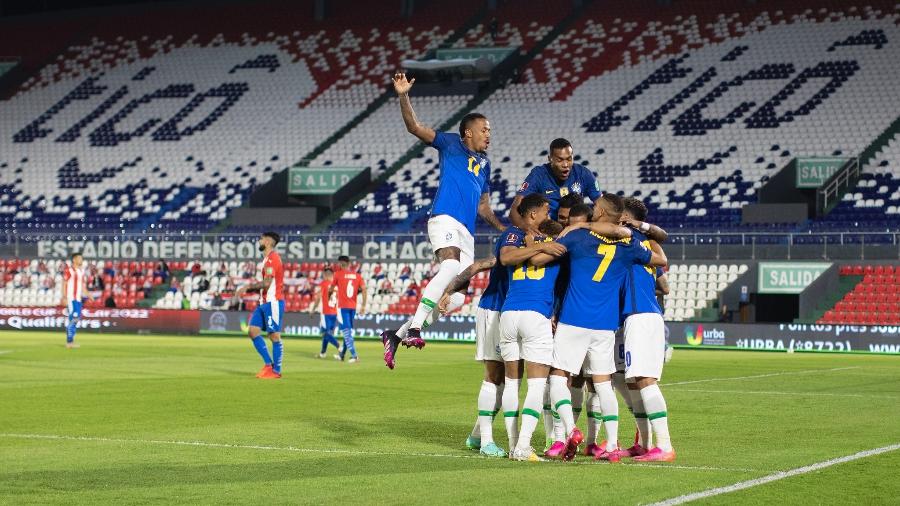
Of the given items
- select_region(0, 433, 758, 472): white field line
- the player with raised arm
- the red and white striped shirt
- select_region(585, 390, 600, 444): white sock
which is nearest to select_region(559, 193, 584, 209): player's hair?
the player with raised arm

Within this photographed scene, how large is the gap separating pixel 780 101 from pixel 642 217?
3875 cm

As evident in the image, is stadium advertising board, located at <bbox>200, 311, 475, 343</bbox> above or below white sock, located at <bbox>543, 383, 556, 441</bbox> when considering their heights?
above

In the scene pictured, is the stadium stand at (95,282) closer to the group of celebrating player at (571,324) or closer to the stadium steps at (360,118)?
the stadium steps at (360,118)

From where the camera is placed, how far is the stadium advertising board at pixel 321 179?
51094 millimetres

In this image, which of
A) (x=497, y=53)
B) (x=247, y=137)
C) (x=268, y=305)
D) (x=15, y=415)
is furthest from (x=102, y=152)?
(x=15, y=415)

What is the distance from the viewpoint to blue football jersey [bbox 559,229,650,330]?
436 inches

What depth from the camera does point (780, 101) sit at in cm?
4869

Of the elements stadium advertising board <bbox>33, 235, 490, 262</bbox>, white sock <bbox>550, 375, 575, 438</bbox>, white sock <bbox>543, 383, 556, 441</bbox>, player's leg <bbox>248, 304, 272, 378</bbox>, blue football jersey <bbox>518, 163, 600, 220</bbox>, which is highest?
stadium advertising board <bbox>33, 235, 490, 262</bbox>

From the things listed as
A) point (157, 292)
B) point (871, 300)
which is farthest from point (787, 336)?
point (157, 292)

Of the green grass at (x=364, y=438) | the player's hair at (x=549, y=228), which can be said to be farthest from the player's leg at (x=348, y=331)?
the player's hair at (x=549, y=228)

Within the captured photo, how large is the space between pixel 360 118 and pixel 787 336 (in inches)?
977

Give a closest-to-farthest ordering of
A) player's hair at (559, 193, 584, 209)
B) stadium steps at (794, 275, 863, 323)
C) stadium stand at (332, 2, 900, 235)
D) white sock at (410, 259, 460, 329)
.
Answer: player's hair at (559, 193, 584, 209)
white sock at (410, 259, 460, 329)
stadium steps at (794, 275, 863, 323)
stadium stand at (332, 2, 900, 235)

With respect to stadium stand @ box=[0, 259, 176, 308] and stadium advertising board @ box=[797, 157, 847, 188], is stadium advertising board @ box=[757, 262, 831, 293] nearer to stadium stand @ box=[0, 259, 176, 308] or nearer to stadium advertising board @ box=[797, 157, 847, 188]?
stadium advertising board @ box=[797, 157, 847, 188]

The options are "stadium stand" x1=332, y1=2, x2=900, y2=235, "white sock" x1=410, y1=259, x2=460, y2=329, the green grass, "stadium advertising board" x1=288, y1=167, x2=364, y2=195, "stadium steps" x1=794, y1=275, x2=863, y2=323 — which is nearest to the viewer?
the green grass
